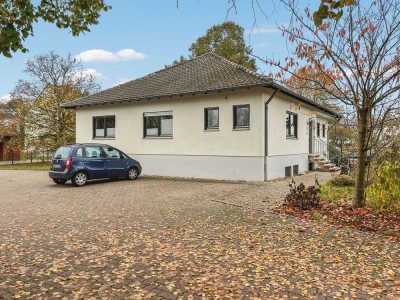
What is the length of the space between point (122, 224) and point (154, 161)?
10.2 m

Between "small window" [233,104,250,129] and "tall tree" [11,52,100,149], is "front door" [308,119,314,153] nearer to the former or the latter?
"small window" [233,104,250,129]

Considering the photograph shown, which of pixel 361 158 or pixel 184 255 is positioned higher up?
pixel 361 158

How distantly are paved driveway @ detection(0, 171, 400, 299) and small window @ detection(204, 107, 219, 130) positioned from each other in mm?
7136

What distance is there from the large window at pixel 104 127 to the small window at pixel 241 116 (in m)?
7.53

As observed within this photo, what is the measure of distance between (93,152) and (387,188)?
11.2 metres

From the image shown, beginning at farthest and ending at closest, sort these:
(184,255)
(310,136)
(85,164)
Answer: (310,136), (85,164), (184,255)

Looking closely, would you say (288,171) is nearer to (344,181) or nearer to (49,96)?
(344,181)

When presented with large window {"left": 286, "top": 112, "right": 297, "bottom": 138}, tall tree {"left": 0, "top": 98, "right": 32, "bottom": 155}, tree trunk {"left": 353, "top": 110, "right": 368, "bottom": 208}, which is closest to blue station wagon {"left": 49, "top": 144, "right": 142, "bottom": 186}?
large window {"left": 286, "top": 112, "right": 297, "bottom": 138}

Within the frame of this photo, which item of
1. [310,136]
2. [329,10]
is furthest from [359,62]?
[310,136]

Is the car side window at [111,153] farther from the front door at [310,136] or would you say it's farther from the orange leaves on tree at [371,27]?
the front door at [310,136]

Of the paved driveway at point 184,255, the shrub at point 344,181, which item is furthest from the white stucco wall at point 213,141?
the paved driveway at point 184,255

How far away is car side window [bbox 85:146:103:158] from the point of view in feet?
46.4

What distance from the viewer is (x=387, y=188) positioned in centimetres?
727

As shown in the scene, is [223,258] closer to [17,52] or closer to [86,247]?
[86,247]
